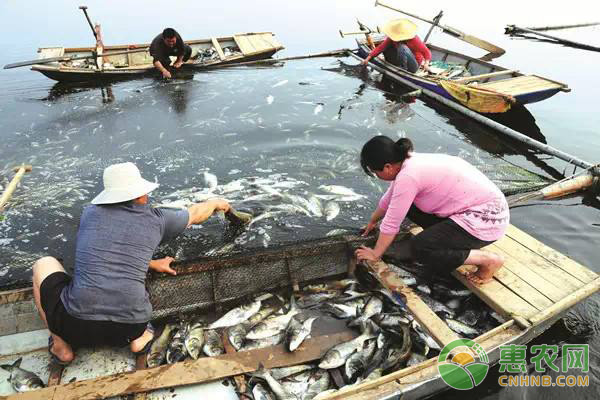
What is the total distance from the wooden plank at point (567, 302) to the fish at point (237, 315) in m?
2.65

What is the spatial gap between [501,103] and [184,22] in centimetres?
2880

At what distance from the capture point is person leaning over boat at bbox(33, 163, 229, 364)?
118 inches

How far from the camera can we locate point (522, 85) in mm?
9953

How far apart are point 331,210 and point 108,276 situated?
384cm

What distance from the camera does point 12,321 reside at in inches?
142

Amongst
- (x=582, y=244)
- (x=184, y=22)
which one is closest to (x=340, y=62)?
(x=582, y=244)

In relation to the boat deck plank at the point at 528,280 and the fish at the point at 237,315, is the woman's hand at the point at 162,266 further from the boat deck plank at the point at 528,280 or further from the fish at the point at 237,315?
the boat deck plank at the point at 528,280

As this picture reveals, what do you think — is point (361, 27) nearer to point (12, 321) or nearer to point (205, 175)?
point (205, 175)

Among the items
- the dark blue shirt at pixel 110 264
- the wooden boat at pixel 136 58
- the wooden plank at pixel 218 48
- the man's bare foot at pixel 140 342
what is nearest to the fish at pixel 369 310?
Result: the man's bare foot at pixel 140 342

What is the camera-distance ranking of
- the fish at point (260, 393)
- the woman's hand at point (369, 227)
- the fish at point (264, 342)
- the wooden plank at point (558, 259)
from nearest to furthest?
the fish at point (260, 393) → the fish at point (264, 342) → the wooden plank at point (558, 259) → the woman's hand at point (369, 227)

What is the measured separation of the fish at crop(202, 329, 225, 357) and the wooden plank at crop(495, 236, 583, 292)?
10.7ft

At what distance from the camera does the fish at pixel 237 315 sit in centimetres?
392

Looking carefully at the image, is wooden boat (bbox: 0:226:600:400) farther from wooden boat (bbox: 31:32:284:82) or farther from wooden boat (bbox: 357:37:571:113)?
wooden boat (bbox: 31:32:284:82)

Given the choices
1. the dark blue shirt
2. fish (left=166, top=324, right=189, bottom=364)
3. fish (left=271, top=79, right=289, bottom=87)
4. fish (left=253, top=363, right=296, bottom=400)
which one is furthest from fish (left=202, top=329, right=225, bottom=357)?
fish (left=271, top=79, right=289, bottom=87)
